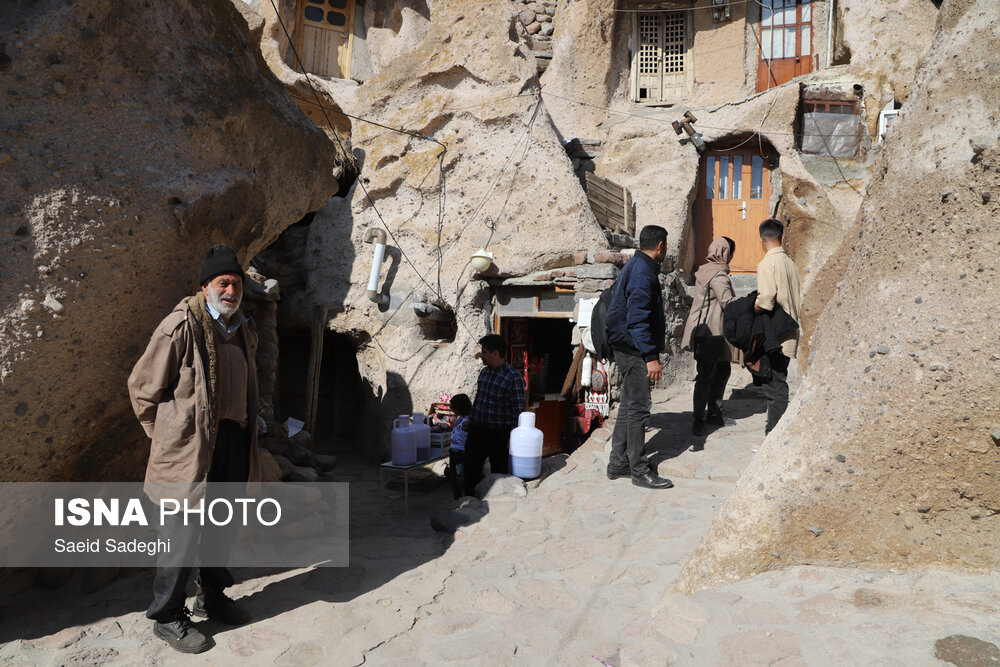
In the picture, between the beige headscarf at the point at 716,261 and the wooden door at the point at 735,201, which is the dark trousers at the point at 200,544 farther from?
the wooden door at the point at 735,201

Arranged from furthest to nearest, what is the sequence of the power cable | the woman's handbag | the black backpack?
the power cable, the woman's handbag, the black backpack

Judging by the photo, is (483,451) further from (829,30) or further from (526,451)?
(829,30)

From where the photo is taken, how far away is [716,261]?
5.62 metres

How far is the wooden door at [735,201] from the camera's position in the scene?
14.0 metres

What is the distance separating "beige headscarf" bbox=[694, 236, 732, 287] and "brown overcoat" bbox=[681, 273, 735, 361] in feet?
0.16

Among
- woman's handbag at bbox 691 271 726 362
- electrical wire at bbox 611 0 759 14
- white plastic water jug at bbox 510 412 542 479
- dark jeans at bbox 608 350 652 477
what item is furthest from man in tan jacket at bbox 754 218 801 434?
electrical wire at bbox 611 0 759 14

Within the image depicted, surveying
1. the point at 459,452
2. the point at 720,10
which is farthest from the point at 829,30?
the point at 459,452

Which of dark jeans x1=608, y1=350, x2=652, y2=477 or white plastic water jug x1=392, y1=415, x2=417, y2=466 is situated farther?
white plastic water jug x1=392, y1=415, x2=417, y2=466

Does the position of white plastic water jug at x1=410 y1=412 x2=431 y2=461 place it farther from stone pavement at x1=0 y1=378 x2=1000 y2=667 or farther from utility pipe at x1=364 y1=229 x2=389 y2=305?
utility pipe at x1=364 y1=229 x2=389 y2=305

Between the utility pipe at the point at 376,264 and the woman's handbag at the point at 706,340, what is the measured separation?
5722mm

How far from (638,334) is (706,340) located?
1.44m

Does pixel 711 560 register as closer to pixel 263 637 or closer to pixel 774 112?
pixel 263 637

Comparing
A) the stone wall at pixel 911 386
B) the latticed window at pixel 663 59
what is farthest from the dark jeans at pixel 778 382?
the latticed window at pixel 663 59

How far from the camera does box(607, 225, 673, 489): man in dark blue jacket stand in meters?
4.31
